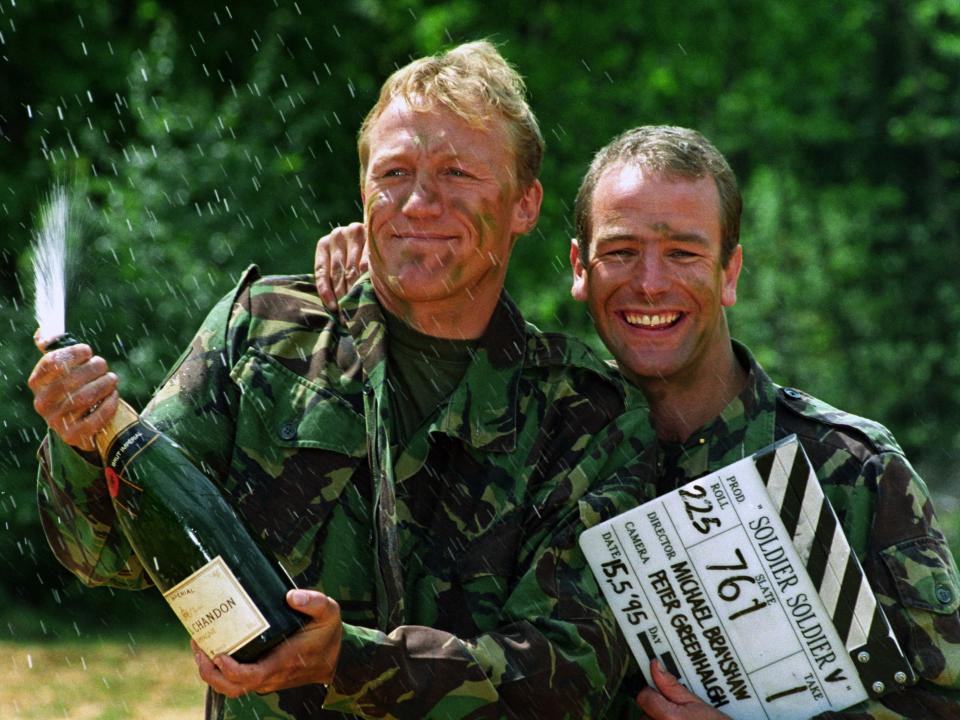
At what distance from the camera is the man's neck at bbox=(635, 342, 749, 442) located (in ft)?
15.2

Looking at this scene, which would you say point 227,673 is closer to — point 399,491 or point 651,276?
point 399,491

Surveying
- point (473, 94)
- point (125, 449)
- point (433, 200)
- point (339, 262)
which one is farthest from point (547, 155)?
point (125, 449)

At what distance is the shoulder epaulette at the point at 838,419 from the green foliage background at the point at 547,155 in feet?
14.0

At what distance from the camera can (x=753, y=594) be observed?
4113 mm

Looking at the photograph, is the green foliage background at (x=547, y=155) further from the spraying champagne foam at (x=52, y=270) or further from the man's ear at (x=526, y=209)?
the spraying champagne foam at (x=52, y=270)

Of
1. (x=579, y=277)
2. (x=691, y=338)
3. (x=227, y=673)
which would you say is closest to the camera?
(x=227, y=673)

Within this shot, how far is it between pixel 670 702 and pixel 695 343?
117cm

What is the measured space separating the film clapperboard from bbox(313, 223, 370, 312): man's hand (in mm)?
1098

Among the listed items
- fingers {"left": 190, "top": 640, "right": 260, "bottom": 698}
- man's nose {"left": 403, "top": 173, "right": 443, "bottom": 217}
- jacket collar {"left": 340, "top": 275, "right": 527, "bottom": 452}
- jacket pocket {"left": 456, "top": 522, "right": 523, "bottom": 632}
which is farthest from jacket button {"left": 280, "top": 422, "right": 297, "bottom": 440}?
fingers {"left": 190, "top": 640, "right": 260, "bottom": 698}

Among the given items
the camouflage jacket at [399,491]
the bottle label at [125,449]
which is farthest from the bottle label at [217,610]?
the camouflage jacket at [399,491]

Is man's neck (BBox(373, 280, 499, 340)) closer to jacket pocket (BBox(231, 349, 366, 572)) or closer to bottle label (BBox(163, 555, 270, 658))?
jacket pocket (BBox(231, 349, 366, 572))

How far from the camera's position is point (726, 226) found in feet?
15.7

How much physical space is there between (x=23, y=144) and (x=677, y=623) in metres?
10.8

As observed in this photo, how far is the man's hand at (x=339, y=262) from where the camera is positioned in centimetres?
440
